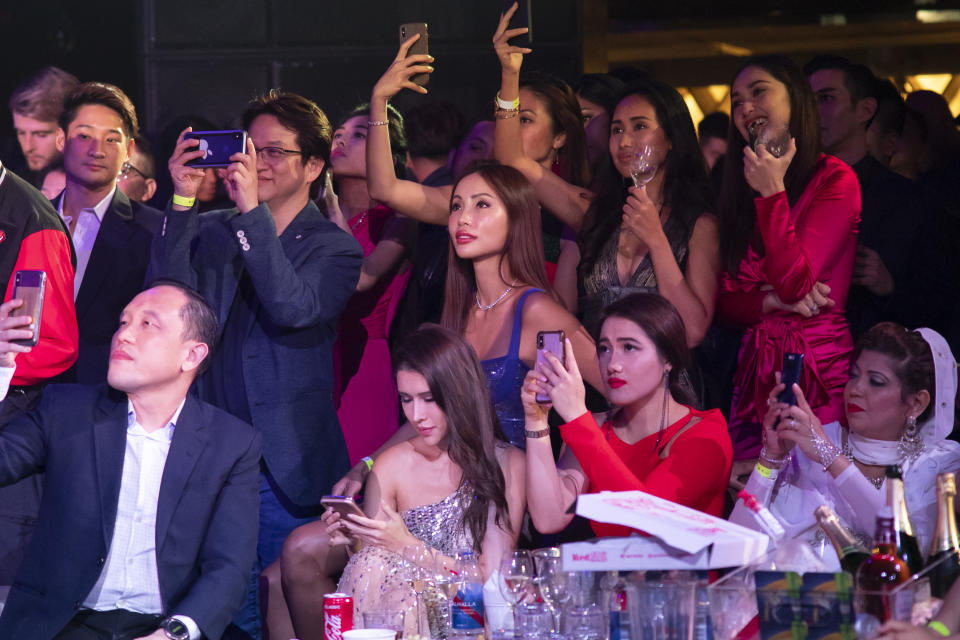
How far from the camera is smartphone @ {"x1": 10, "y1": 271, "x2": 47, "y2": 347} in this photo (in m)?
2.91

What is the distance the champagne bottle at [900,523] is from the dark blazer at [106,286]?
2798mm

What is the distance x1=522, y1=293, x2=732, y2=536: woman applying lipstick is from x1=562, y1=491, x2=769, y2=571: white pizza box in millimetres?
647

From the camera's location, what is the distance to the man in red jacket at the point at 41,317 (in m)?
3.55

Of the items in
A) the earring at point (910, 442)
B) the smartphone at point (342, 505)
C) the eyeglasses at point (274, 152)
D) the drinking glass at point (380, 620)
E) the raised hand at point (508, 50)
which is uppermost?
the raised hand at point (508, 50)

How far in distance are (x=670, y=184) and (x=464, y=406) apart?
1128 mm

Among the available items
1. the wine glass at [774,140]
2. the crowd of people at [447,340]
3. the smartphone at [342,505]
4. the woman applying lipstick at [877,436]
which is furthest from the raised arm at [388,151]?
the woman applying lipstick at [877,436]

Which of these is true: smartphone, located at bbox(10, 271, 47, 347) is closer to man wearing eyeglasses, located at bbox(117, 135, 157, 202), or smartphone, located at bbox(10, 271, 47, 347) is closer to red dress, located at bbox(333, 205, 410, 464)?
red dress, located at bbox(333, 205, 410, 464)

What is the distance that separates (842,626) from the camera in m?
2.01

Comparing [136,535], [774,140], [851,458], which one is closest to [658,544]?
[851,458]

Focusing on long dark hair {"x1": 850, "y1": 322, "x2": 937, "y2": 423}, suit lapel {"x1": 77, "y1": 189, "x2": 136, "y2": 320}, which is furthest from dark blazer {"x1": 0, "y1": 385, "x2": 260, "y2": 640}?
long dark hair {"x1": 850, "y1": 322, "x2": 937, "y2": 423}

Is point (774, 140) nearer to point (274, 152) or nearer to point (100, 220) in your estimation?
point (274, 152)

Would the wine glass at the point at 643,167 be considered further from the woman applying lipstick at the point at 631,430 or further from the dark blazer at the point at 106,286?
the dark blazer at the point at 106,286

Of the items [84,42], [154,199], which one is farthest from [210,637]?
[84,42]

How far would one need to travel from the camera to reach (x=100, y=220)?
173 inches
